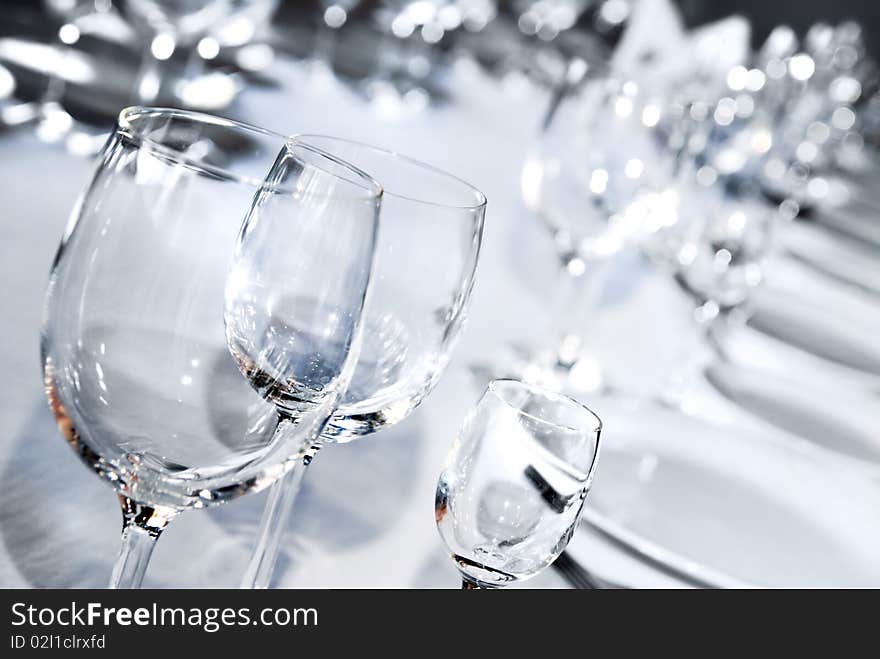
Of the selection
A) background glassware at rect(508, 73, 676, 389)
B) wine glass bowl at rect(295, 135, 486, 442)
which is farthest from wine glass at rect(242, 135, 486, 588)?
background glassware at rect(508, 73, 676, 389)

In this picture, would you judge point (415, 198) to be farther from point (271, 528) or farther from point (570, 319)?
point (570, 319)

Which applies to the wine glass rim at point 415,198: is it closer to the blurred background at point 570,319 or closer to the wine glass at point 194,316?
the wine glass at point 194,316

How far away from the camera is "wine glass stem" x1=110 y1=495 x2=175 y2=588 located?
14.6 inches

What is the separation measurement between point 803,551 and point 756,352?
49cm

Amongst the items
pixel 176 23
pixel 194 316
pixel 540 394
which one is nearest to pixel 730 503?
pixel 540 394

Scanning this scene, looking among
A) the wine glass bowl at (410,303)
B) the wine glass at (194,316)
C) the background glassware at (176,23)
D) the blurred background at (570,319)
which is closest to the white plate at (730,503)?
the blurred background at (570,319)

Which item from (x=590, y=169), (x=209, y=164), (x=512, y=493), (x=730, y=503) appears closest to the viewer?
(x=209, y=164)

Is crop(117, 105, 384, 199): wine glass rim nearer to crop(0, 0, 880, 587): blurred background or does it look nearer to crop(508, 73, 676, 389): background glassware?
crop(0, 0, 880, 587): blurred background

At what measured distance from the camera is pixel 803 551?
2.32ft

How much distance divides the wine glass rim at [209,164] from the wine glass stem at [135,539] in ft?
0.35

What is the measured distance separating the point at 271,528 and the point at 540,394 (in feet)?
0.45

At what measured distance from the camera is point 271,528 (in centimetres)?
50
